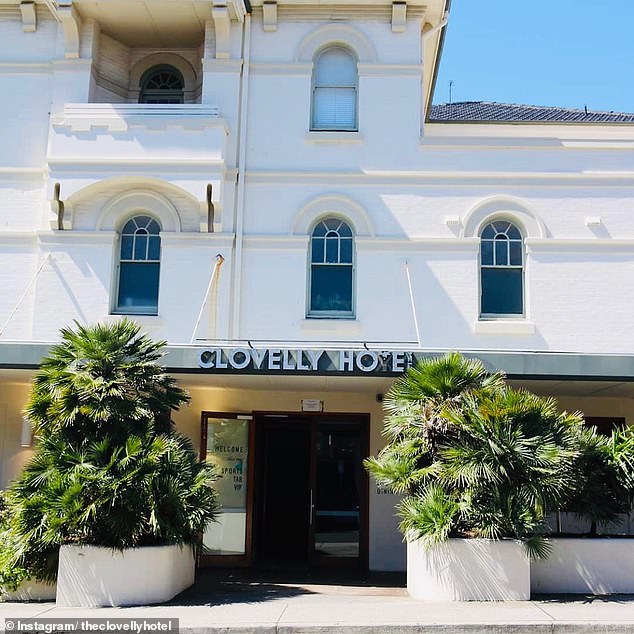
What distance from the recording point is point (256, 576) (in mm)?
14406

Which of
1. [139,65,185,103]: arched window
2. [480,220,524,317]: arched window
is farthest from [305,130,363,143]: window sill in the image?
[139,65,185,103]: arched window

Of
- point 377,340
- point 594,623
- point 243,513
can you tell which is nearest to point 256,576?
point 243,513

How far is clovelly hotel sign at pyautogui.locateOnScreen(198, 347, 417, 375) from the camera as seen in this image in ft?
42.8

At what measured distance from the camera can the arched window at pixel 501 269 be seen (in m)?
15.9

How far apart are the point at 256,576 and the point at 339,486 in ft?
7.71

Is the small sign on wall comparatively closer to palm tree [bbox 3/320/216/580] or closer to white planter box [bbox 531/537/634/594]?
palm tree [bbox 3/320/216/580]

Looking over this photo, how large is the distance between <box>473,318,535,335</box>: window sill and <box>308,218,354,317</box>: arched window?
7.28 feet

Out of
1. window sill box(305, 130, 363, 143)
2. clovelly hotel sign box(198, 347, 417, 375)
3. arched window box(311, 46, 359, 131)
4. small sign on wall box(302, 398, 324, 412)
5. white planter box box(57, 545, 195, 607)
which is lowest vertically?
white planter box box(57, 545, 195, 607)

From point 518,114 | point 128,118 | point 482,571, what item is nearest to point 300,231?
point 128,118

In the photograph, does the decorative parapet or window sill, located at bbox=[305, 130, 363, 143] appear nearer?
the decorative parapet

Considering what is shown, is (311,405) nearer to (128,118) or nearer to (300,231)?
(300,231)

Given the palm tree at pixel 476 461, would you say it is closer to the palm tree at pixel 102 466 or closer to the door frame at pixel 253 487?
the palm tree at pixel 102 466

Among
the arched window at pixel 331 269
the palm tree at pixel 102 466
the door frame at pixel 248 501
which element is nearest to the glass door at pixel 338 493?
the door frame at pixel 248 501

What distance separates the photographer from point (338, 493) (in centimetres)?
1594
